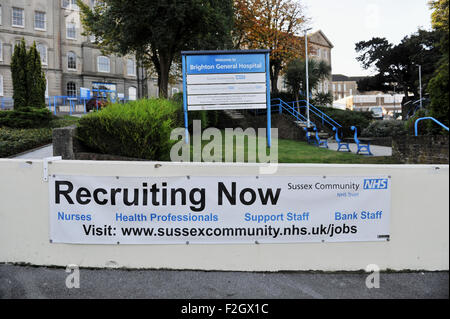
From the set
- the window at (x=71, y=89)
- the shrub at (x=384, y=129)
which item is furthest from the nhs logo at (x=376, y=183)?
the window at (x=71, y=89)

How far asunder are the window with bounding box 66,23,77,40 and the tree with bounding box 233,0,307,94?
26.3 metres

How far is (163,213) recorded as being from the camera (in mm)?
4219

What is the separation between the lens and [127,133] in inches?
299

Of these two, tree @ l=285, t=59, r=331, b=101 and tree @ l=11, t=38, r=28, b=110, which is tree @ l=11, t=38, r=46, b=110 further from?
tree @ l=285, t=59, r=331, b=101

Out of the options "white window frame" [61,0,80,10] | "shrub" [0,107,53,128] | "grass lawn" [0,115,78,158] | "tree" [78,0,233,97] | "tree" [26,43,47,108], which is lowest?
"grass lawn" [0,115,78,158]

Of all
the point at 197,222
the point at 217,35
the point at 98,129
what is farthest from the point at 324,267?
the point at 217,35

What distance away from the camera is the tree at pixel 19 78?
62.5ft

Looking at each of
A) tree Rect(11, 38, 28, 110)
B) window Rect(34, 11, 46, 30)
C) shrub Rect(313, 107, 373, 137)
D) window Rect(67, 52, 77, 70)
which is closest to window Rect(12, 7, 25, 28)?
window Rect(34, 11, 46, 30)

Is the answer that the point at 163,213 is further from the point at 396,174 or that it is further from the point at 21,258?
the point at 396,174

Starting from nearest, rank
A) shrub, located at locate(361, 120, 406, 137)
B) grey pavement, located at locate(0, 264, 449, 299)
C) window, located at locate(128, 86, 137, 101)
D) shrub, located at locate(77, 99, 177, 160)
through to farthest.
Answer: grey pavement, located at locate(0, 264, 449, 299)
shrub, located at locate(77, 99, 177, 160)
shrub, located at locate(361, 120, 406, 137)
window, located at locate(128, 86, 137, 101)

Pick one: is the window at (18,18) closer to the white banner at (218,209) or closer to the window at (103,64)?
the window at (103,64)

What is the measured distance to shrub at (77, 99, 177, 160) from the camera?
763cm

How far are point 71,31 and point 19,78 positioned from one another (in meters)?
29.8

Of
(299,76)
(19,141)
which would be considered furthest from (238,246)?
(299,76)
